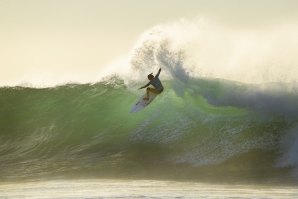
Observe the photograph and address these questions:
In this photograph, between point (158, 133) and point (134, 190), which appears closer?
point (134, 190)

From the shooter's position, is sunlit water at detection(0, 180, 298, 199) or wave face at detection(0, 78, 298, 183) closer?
sunlit water at detection(0, 180, 298, 199)

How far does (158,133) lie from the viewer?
711 inches

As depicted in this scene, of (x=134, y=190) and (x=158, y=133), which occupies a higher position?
(x=158, y=133)

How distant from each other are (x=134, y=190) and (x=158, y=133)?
5607 millimetres

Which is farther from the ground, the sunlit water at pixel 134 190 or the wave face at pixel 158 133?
the wave face at pixel 158 133

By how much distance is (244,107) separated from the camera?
18.5m

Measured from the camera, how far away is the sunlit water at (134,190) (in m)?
12.0

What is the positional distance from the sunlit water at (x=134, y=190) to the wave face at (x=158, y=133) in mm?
1214

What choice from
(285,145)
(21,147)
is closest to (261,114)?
(285,145)

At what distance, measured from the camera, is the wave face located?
1562cm

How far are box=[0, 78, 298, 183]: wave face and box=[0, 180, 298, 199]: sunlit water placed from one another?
121cm

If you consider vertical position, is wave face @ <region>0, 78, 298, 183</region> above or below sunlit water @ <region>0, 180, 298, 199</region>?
above

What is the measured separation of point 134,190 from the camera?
494 inches

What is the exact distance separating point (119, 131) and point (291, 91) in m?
5.06
